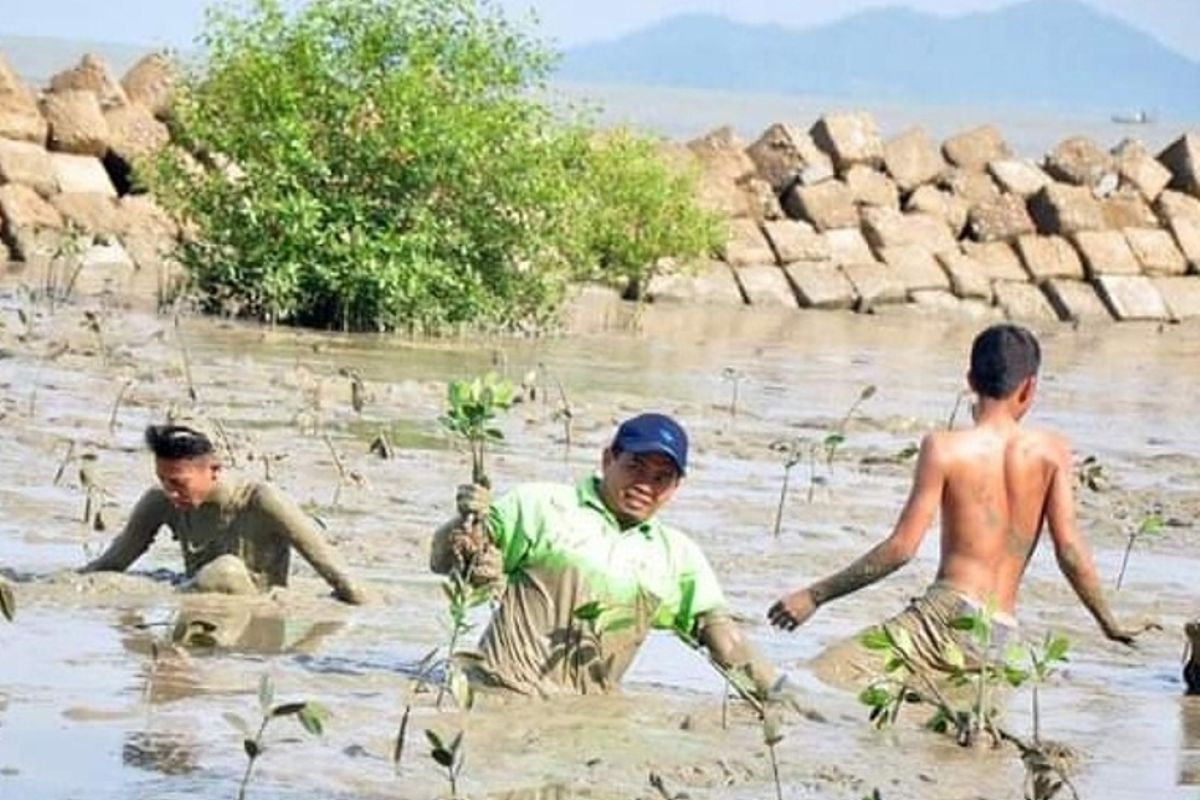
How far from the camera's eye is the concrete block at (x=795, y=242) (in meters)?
33.6

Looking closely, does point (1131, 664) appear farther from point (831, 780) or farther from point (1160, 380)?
point (1160, 380)

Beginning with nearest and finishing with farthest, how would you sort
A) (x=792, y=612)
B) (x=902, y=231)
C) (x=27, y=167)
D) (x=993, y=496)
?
(x=792, y=612), (x=993, y=496), (x=27, y=167), (x=902, y=231)

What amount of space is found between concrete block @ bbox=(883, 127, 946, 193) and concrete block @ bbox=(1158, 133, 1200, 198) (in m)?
3.11

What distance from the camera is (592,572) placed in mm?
8938

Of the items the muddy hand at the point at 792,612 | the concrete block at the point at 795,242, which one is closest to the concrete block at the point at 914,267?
the concrete block at the point at 795,242

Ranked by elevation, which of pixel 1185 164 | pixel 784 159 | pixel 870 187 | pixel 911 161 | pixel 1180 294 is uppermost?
pixel 1185 164

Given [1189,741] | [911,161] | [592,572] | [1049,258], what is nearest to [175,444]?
[592,572]

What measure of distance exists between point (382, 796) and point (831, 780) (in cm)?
137

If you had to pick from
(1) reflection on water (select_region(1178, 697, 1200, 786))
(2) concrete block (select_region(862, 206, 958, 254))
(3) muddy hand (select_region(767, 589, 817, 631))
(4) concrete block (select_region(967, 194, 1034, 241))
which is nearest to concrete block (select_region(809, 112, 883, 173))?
(2) concrete block (select_region(862, 206, 958, 254))

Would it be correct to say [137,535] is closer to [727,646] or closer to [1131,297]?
[727,646]

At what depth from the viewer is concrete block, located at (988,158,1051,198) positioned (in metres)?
37.0

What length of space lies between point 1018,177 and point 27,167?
40.2ft

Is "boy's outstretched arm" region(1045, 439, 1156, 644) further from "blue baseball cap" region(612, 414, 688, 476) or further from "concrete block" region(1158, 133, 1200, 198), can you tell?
"concrete block" region(1158, 133, 1200, 198)

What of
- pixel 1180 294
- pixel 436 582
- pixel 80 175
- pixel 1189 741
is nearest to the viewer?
pixel 1189 741
